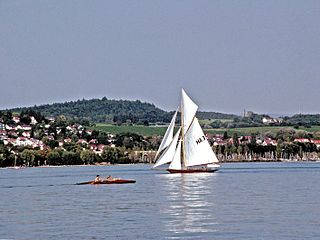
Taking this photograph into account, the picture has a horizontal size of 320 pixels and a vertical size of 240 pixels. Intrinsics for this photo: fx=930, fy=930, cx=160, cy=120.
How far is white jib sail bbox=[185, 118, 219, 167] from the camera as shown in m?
104

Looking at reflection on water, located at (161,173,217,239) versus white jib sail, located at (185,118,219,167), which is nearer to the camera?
reflection on water, located at (161,173,217,239)

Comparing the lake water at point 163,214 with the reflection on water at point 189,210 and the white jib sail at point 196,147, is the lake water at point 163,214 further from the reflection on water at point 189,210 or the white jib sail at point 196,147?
the white jib sail at point 196,147

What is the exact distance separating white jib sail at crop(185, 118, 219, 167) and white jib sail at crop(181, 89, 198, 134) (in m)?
0.70

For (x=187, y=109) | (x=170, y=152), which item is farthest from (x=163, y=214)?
(x=187, y=109)

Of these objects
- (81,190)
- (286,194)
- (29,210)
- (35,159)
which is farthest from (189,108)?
(35,159)

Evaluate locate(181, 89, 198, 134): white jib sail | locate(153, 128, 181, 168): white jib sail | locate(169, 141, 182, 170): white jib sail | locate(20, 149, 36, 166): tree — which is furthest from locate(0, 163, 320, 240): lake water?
locate(20, 149, 36, 166): tree

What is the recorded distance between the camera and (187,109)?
105 metres

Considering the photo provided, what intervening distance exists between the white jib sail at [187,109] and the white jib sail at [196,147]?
27.7 inches

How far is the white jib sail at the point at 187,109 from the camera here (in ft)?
342

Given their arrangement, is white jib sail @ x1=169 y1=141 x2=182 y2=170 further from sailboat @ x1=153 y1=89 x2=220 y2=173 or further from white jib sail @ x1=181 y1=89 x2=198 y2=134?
white jib sail @ x1=181 y1=89 x2=198 y2=134

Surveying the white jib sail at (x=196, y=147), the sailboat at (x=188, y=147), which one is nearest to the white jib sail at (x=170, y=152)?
the sailboat at (x=188, y=147)

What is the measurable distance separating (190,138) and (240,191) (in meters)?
34.1

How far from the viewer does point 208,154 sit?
10412 cm

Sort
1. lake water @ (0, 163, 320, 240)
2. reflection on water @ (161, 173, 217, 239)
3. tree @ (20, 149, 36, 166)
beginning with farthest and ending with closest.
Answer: tree @ (20, 149, 36, 166) → reflection on water @ (161, 173, 217, 239) → lake water @ (0, 163, 320, 240)
